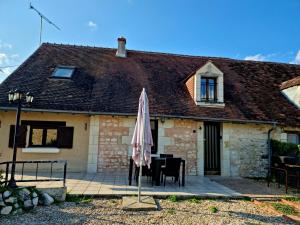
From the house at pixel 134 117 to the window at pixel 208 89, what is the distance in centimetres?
5

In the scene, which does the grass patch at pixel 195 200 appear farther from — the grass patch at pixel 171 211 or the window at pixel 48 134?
the window at pixel 48 134

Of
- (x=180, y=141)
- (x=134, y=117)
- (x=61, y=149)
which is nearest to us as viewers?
(x=61, y=149)

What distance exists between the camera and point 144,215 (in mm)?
4949

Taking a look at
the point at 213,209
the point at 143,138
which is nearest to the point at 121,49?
the point at 143,138

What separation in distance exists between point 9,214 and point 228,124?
336 inches

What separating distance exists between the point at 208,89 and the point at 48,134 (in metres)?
7.40

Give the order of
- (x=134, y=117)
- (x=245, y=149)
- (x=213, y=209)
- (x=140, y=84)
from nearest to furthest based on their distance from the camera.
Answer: (x=213, y=209), (x=134, y=117), (x=245, y=149), (x=140, y=84)

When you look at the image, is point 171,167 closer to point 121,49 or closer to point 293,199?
point 293,199

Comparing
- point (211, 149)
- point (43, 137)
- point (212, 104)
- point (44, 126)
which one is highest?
point (212, 104)

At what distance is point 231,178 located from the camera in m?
9.52

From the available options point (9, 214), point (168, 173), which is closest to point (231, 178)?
point (168, 173)

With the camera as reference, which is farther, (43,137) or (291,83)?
(291,83)

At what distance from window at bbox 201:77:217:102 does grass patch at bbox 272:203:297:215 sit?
5705mm

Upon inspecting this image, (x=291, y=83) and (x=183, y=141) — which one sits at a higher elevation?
(x=291, y=83)
